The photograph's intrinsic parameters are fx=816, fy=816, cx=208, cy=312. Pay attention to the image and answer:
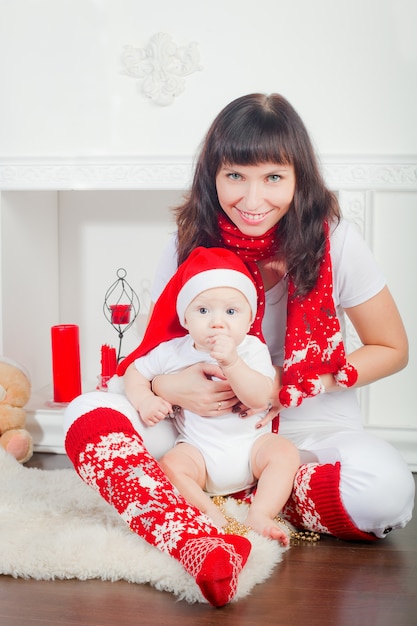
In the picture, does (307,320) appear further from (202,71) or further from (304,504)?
(202,71)

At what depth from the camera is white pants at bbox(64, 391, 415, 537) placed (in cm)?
153

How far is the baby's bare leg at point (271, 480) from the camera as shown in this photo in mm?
1508

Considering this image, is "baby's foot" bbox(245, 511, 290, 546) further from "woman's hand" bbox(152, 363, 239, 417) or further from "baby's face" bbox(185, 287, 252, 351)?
"baby's face" bbox(185, 287, 252, 351)

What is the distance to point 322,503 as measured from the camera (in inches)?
61.4

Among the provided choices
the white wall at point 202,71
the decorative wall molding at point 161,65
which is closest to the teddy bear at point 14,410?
the white wall at point 202,71


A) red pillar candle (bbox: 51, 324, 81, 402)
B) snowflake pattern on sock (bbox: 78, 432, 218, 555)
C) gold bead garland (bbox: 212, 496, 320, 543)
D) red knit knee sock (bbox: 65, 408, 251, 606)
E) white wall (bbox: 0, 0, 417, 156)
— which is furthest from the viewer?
red pillar candle (bbox: 51, 324, 81, 402)

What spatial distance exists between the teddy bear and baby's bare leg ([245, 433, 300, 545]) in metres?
0.89

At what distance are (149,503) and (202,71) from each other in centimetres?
131

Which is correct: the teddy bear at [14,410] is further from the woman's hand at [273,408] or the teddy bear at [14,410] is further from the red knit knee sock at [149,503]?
the woman's hand at [273,408]

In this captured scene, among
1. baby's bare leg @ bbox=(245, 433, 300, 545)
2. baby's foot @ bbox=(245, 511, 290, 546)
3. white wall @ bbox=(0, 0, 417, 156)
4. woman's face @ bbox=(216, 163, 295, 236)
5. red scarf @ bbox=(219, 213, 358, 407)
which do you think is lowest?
baby's foot @ bbox=(245, 511, 290, 546)

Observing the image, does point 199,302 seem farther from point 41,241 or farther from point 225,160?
point 41,241

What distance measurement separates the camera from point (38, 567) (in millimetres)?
1411

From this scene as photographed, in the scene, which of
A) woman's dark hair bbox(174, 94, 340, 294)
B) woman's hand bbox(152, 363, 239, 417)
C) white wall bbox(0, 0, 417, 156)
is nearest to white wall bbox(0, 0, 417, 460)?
white wall bbox(0, 0, 417, 156)

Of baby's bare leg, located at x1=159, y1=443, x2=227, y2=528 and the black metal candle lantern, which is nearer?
baby's bare leg, located at x1=159, y1=443, x2=227, y2=528
